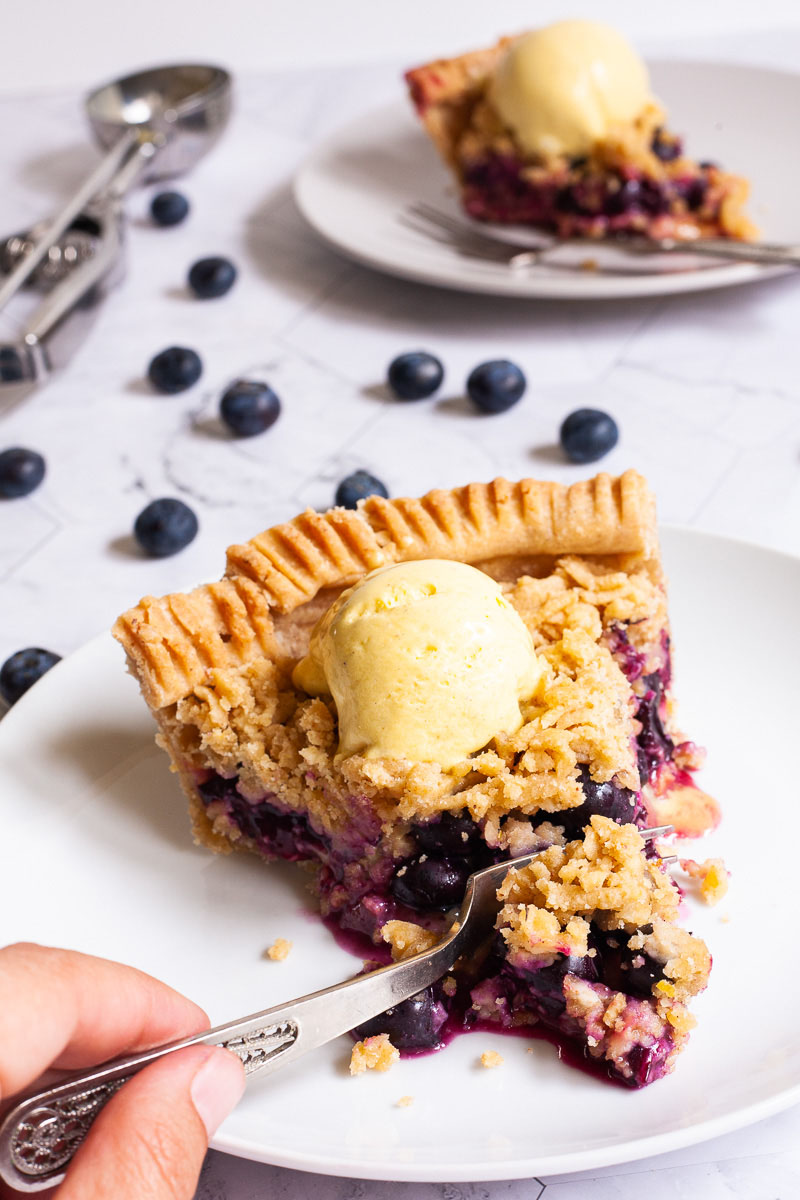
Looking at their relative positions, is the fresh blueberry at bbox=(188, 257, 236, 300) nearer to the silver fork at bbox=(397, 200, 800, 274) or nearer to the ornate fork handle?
the silver fork at bbox=(397, 200, 800, 274)

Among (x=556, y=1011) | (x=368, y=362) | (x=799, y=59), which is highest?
(x=556, y=1011)

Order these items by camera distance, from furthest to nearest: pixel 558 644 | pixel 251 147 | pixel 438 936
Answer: pixel 251 147, pixel 558 644, pixel 438 936

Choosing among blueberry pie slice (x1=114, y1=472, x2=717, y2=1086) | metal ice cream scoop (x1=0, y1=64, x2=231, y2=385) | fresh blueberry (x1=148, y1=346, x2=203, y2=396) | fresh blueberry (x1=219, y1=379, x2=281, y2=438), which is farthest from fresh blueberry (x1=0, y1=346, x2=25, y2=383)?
blueberry pie slice (x1=114, y1=472, x2=717, y2=1086)

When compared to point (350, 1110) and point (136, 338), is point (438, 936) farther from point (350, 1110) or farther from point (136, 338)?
point (136, 338)

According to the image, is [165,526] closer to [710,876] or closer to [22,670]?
[22,670]

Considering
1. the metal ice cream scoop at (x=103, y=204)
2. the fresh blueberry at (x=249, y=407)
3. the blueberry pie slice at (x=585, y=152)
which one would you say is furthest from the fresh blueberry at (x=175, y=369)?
the blueberry pie slice at (x=585, y=152)

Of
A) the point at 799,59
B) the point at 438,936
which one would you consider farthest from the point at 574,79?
the point at 438,936

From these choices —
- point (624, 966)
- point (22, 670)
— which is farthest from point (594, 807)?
point (22, 670)
